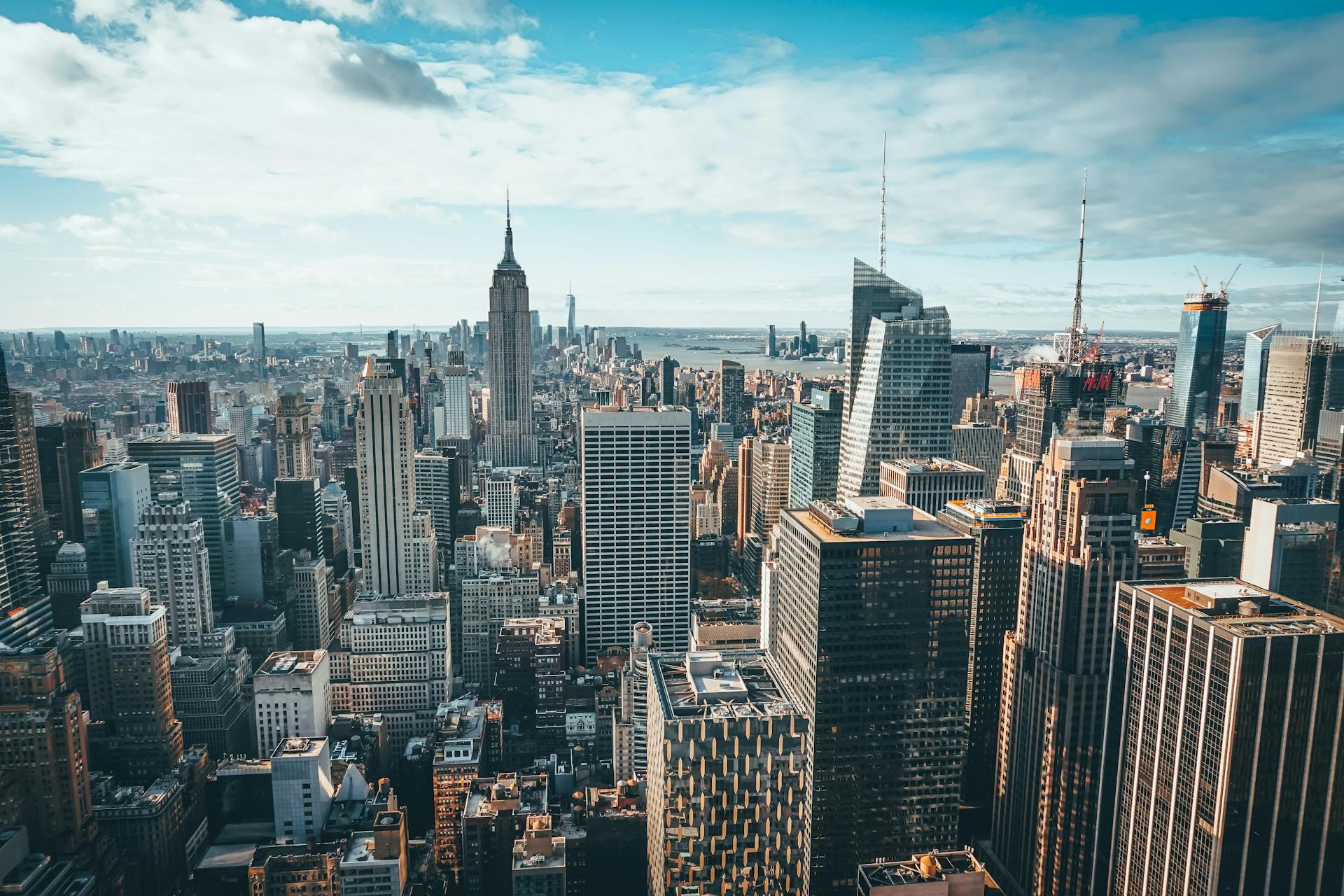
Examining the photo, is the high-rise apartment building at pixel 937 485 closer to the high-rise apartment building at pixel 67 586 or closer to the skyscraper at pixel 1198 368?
the skyscraper at pixel 1198 368

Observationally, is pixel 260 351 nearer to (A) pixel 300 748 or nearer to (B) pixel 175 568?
(B) pixel 175 568

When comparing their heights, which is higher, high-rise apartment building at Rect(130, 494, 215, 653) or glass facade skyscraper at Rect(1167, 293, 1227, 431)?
glass facade skyscraper at Rect(1167, 293, 1227, 431)

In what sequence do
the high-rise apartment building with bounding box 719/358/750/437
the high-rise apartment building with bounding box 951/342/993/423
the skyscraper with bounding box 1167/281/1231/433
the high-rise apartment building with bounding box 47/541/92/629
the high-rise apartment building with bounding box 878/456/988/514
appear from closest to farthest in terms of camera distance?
the high-rise apartment building with bounding box 878/456/988/514
the high-rise apartment building with bounding box 47/541/92/629
the skyscraper with bounding box 1167/281/1231/433
the high-rise apartment building with bounding box 951/342/993/423
the high-rise apartment building with bounding box 719/358/750/437

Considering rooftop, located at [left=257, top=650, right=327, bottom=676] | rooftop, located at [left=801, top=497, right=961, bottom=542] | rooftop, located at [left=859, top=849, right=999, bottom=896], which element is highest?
rooftop, located at [left=801, top=497, right=961, bottom=542]

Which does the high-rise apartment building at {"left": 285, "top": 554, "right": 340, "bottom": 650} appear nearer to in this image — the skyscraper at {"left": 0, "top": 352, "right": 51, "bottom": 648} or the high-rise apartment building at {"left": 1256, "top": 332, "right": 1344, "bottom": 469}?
the skyscraper at {"left": 0, "top": 352, "right": 51, "bottom": 648}

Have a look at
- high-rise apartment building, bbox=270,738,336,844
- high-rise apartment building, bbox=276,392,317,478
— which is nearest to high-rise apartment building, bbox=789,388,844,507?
high-rise apartment building, bbox=270,738,336,844

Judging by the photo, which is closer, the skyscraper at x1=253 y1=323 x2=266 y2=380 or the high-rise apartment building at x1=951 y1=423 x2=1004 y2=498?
the high-rise apartment building at x1=951 y1=423 x2=1004 y2=498

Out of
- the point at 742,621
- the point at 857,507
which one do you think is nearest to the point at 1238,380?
the point at 742,621

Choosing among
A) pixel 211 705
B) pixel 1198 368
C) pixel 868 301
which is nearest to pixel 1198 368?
pixel 1198 368
